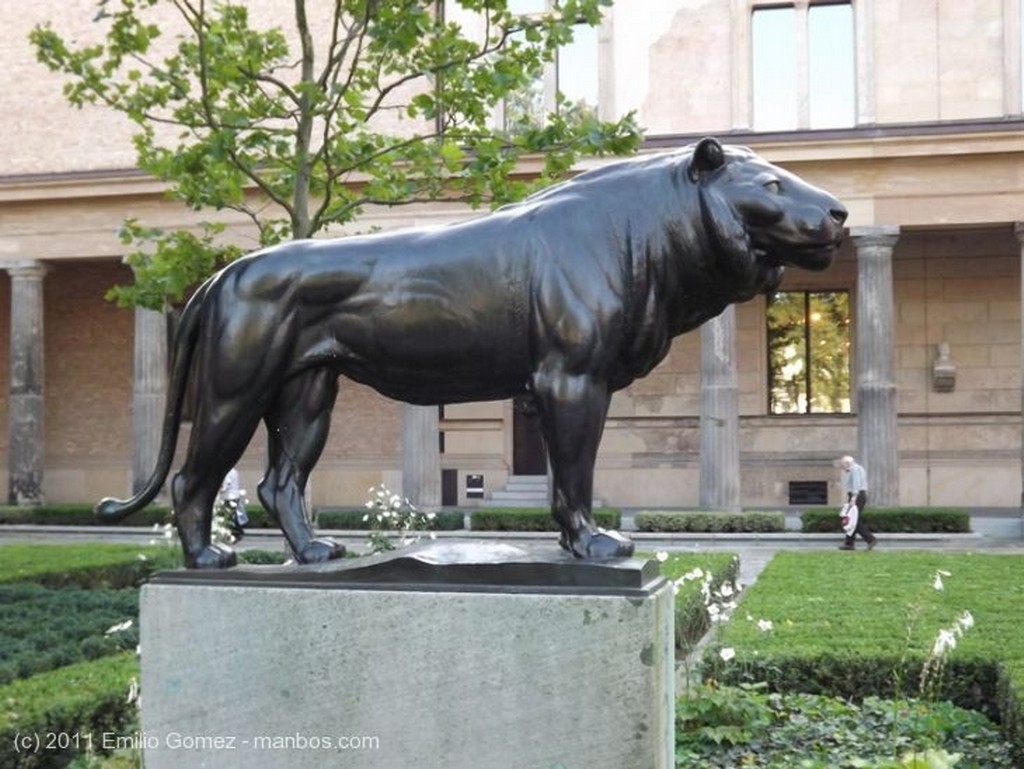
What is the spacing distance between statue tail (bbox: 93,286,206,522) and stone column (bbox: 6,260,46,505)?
28.0 metres

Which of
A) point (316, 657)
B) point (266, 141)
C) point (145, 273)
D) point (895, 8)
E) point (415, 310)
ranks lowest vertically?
point (316, 657)

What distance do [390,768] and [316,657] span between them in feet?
1.52

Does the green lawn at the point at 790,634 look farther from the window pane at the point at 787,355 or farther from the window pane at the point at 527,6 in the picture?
the window pane at the point at 527,6

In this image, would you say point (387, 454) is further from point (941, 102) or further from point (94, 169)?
point (941, 102)

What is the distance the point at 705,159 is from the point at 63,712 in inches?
199

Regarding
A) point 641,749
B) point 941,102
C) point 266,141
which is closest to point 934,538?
point 941,102

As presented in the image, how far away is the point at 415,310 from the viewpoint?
452 cm

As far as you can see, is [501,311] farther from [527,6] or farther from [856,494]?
[527,6]

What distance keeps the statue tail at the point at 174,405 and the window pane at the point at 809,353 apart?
28.6 meters

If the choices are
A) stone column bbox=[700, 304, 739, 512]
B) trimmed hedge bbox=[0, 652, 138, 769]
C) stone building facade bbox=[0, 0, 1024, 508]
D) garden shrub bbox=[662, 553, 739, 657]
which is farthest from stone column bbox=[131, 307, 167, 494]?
trimmed hedge bbox=[0, 652, 138, 769]

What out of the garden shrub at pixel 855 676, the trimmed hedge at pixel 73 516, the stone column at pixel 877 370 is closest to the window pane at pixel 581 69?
the stone column at pixel 877 370

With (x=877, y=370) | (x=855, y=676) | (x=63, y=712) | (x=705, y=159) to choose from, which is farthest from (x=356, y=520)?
(x=705, y=159)

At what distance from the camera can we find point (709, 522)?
81.8 feet

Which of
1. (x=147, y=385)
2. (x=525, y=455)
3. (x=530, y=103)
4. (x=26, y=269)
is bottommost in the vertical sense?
(x=525, y=455)
